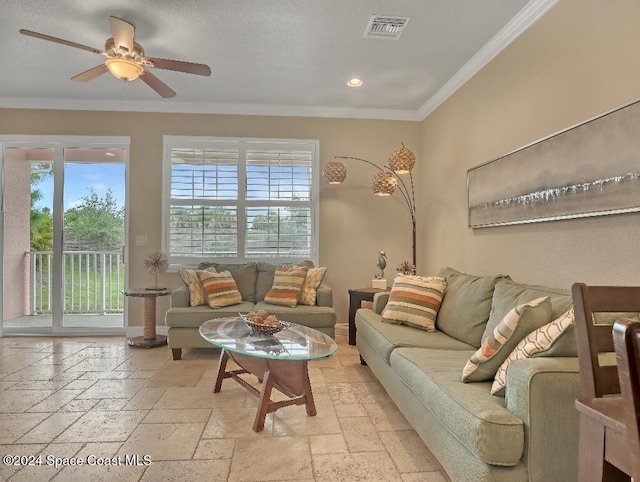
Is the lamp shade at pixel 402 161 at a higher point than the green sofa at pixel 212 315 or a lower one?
higher

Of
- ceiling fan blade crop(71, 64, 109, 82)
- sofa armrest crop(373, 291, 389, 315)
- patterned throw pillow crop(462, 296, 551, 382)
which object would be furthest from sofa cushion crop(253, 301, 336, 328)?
ceiling fan blade crop(71, 64, 109, 82)

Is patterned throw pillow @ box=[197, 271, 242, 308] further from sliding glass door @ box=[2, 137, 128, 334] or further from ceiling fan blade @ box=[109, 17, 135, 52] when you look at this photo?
ceiling fan blade @ box=[109, 17, 135, 52]

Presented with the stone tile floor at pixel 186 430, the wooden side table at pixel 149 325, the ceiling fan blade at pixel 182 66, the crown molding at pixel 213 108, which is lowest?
the stone tile floor at pixel 186 430

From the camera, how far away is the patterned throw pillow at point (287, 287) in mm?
4195

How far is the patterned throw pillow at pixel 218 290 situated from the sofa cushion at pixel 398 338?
1.48 m

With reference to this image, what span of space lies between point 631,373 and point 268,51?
3.58 metres

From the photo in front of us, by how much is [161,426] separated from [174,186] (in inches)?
126

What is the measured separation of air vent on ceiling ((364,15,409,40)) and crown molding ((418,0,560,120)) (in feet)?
2.62

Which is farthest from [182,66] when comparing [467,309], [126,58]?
[467,309]

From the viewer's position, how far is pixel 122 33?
287 centimetres

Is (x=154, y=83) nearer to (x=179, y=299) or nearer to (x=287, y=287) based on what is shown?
(x=179, y=299)

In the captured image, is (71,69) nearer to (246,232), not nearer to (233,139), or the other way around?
(233,139)

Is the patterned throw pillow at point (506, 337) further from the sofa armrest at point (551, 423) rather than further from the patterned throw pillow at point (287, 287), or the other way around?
the patterned throw pillow at point (287, 287)

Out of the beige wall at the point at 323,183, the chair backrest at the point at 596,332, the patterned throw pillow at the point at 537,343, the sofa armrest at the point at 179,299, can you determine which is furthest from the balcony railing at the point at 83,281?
the chair backrest at the point at 596,332
